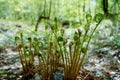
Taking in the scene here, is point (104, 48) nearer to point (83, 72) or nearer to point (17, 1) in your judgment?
point (83, 72)

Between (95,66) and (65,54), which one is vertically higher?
(65,54)

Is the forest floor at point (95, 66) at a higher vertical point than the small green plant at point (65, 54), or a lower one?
lower

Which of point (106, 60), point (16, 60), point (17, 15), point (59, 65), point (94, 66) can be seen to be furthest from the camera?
point (17, 15)

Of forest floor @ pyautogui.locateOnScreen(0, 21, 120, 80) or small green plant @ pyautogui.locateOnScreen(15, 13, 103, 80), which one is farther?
forest floor @ pyautogui.locateOnScreen(0, 21, 120, 80)

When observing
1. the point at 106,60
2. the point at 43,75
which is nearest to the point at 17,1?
the point at 106,60

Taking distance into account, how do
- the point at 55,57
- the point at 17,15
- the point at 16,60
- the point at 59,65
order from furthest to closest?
1. the point at 17,15
2. the point at 16,60
3. the point at 59,65
4. the point at 55,57

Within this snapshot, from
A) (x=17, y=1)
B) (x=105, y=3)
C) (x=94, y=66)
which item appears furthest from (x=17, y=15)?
(x=94, y=66)

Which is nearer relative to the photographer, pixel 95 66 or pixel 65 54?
pixel 65 54

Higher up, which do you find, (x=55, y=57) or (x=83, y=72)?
(x=55, y=57)

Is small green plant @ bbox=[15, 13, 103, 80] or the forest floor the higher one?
small green plant @ bbox=[15, 13, 103, 80]

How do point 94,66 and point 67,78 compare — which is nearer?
point 67,78

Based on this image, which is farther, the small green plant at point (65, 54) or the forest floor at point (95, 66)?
the forest floor at point (95, 66)
